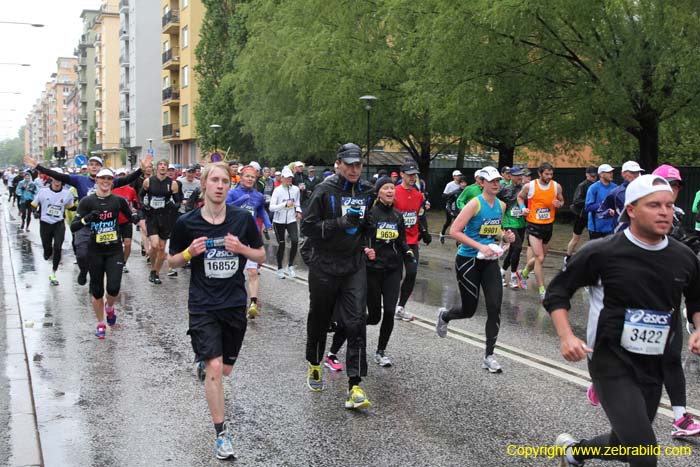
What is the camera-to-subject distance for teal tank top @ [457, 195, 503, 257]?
701 centimetres

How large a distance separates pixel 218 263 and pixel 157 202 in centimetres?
849

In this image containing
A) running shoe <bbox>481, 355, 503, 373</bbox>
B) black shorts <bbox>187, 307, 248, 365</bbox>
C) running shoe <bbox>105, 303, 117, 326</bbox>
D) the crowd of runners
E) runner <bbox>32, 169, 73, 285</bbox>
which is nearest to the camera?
the crowd of runners

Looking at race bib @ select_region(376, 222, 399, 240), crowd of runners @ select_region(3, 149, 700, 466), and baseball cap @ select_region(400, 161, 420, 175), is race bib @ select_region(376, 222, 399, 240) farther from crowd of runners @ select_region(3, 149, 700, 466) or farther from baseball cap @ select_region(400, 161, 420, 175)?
baseball cap @ select_region(400, 161, 420, 175)

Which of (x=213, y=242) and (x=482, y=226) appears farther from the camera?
(x=482, y=226)

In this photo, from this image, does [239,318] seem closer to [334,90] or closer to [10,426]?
[10,426]

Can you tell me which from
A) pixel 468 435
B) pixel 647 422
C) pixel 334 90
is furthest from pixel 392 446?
pixel 334 90

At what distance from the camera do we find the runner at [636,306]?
360 centimetres

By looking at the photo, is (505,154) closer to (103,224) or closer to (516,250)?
(516,250)

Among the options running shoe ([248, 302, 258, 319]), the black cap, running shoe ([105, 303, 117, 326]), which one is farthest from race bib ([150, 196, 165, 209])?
the black cap

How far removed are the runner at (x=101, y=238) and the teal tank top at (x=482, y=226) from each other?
12.9 ft

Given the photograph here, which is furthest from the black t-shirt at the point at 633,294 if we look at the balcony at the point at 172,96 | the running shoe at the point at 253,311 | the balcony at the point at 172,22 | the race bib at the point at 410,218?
the balcony at the point at 172,96

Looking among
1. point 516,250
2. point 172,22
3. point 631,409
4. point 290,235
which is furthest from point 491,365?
point 172,22

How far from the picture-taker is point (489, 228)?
7.04m

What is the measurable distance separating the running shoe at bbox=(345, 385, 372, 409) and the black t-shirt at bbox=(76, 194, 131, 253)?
3.93 metres
